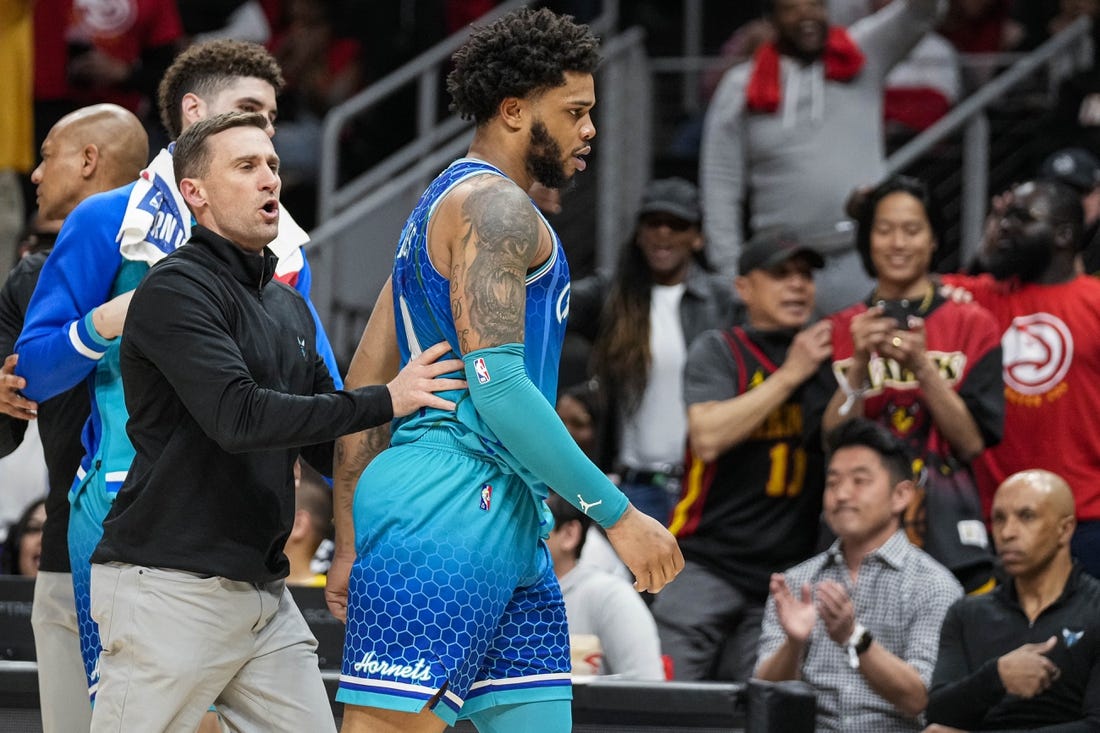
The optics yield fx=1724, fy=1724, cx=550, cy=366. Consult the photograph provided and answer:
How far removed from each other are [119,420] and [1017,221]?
141 inches

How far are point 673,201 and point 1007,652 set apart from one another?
230 centimetres

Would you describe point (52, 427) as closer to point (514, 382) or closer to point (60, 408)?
point (60, 408)

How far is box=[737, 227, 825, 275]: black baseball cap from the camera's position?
6062 millimetres

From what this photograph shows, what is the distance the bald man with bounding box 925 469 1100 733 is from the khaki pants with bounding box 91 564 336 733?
7.45 feet

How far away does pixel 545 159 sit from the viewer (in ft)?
11.1

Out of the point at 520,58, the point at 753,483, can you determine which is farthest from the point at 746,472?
the point at 520,58

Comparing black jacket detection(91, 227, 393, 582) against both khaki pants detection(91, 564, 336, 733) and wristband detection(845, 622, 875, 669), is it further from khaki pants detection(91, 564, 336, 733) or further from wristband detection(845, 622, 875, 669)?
wristband detection(845, 622, 875, 669)

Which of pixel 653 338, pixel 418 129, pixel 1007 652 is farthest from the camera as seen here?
pixel 418 129

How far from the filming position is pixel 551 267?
3314mm

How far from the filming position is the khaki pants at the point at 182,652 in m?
3.22

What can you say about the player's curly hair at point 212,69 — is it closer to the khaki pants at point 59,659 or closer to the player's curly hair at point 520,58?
the player's curly hair at point 520,58

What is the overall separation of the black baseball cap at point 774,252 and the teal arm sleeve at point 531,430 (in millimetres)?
Answer: 3033

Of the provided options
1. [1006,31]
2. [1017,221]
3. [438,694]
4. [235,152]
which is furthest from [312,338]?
[1006,31]

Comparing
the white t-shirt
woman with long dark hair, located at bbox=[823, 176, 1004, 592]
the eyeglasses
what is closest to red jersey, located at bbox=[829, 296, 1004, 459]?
woman with long dark hair, located at bbox=[823, 176, 1004, 592]
